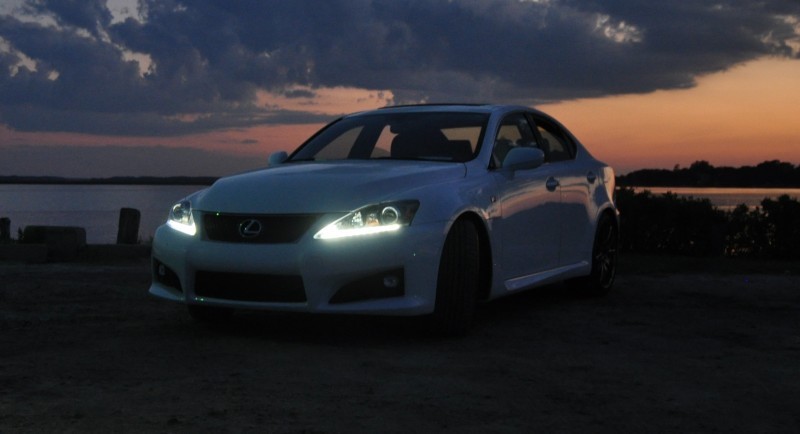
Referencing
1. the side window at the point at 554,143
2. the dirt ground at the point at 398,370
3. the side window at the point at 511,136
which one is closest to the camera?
the dirt ground at the point at 398,370

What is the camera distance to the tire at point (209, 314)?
6.91 metres

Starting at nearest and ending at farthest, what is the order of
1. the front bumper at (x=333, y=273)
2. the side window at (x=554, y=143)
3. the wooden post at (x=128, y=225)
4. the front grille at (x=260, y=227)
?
the front bumper at (x=333, y=273)
the front grille at (x=260, y=227)
the side window at (x=554, y=143)
the wooden post at (x=128, y=225)

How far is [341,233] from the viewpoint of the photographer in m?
5.91

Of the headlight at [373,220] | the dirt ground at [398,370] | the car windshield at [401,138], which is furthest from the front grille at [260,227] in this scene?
the car windshield at [401,138]

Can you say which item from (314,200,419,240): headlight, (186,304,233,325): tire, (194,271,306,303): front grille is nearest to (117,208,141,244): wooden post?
(186,304,233,325): tire

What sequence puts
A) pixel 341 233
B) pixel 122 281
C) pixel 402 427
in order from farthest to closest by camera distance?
1. pixel 122 281
2. pixel 341 233
3. pixel 402 427

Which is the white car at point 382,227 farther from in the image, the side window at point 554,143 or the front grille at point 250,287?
the side window at point 554,143

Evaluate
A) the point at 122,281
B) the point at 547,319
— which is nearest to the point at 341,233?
the point at 547,319

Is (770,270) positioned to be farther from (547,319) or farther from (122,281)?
(122,281)

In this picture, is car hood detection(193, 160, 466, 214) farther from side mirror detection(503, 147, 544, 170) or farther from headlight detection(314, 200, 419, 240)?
side mirror detection(503, 147, 544, 170)

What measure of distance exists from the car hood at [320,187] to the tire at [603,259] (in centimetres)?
254

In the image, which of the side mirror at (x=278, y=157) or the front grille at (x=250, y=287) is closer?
the front grille at (x=250, y=287)

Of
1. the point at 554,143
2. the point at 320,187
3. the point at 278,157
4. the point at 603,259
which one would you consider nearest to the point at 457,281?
the point at 320,187

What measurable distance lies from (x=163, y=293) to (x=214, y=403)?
2.22 meters
